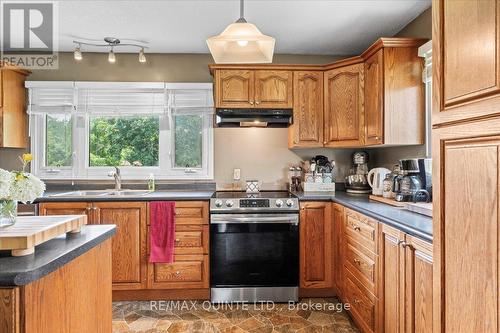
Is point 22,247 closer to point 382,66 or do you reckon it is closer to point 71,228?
point 71,228

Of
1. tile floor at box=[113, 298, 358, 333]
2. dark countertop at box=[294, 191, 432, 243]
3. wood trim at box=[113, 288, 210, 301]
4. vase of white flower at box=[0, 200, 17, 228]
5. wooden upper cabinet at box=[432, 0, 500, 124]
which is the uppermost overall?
wooden upper cabinet at box=[432, 0, 500, 124]

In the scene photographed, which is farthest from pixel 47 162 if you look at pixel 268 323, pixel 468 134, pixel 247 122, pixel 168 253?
pixel 468 134

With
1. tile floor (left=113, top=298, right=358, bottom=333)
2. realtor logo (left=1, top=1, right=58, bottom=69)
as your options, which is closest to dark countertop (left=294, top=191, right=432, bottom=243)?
tile floor (left=113, top=298, right=358, bottom=333)

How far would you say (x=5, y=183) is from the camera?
106 cm

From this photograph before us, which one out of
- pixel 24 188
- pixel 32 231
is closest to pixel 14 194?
pixel 24 188

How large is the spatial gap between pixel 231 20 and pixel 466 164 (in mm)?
2291

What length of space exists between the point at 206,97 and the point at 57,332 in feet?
8.89

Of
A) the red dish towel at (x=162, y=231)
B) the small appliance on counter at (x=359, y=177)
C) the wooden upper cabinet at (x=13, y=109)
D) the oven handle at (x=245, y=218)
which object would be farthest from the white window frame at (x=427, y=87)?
the wooden upper cabinet at (x=13, y=109)

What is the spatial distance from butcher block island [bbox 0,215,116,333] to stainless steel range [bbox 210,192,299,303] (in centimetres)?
136

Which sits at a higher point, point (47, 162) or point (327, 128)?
point (327, 128)

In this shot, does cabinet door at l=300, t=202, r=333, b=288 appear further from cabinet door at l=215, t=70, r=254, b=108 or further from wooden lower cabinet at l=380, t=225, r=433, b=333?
cabinet door at l=215, t=70, r=254, b=108

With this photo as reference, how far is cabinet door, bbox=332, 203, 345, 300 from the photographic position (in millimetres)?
2584

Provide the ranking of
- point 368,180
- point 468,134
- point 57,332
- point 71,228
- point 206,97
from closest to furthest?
point 468,134 < point 57,332 < point 71,228 < point 368,180 < point 206,97

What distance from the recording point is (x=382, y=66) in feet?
8.23
